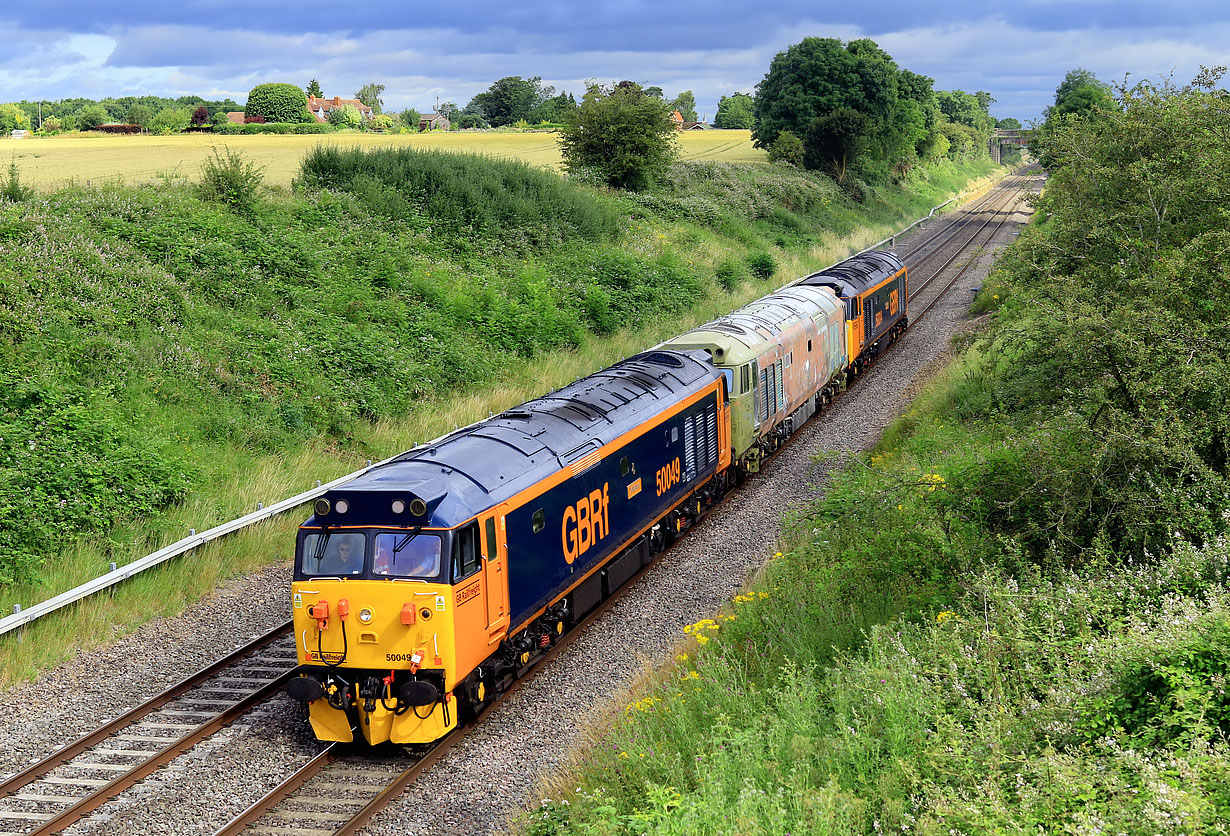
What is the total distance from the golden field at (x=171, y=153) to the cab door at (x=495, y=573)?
71.8ft

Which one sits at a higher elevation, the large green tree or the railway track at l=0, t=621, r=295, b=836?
the large green tree

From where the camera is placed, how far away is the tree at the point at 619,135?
49125 millimetres

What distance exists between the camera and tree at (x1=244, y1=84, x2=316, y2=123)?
93688 millimetres

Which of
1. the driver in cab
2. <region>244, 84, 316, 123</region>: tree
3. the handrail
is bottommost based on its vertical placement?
the handrail

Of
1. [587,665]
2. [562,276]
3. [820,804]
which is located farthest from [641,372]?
[562,276]

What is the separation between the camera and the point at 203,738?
39.6 ft

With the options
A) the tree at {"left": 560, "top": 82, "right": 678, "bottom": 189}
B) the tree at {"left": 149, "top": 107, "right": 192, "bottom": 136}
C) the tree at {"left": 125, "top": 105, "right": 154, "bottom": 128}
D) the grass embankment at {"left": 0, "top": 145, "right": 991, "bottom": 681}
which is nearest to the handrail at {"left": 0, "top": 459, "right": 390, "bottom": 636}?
the grass embankment at {"left": 0, "top": 145, "right": 991, "bottom": 681}

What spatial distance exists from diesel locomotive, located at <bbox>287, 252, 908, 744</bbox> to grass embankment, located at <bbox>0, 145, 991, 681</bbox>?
525 cm

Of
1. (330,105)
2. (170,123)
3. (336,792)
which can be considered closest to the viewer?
(336,792)

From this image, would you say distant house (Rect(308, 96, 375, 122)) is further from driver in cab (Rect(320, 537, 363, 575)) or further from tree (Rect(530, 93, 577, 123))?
driver in cab (Rect(320, 537, 363, 575))

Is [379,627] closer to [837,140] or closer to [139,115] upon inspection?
[837,140]

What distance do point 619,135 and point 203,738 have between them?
4159cm

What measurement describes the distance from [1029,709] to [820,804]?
218 centimetres

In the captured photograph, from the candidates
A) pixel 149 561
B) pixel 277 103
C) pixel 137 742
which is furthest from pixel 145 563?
pixel 277 103
